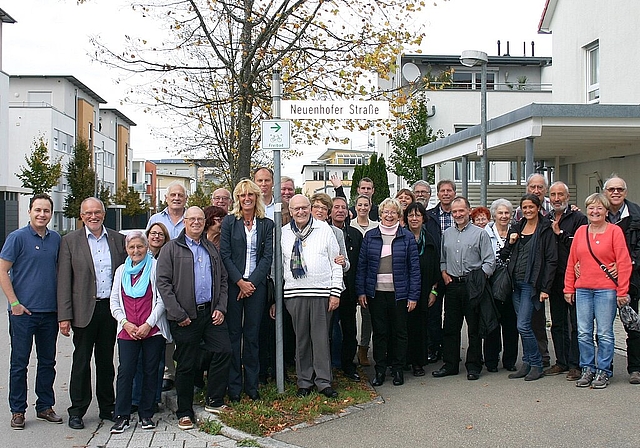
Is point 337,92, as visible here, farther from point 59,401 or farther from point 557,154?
point 557,154

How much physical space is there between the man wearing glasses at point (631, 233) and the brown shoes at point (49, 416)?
5.73 meters

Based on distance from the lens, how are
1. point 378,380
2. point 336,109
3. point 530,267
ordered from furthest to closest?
point 378,380 < point 530,267 < point 336,109

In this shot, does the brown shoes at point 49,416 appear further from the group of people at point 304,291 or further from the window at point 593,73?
the window at point 593,73

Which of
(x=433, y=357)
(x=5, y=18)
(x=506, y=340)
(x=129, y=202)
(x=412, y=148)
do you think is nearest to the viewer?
(x=506, y=340)

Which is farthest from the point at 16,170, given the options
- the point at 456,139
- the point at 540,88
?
the point at 456,139

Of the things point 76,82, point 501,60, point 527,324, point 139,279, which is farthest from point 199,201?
point 76,82

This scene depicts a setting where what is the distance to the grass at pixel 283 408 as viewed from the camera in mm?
6203

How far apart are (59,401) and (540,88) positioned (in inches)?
1264

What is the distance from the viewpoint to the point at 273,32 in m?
11.3

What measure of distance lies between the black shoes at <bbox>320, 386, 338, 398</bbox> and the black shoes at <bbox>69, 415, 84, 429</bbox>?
2.27 m

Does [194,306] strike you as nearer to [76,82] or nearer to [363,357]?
[363,357]

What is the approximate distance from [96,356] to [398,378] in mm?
3153

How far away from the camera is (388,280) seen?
7621mm

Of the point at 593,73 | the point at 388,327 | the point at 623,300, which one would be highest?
the point at 593,73
